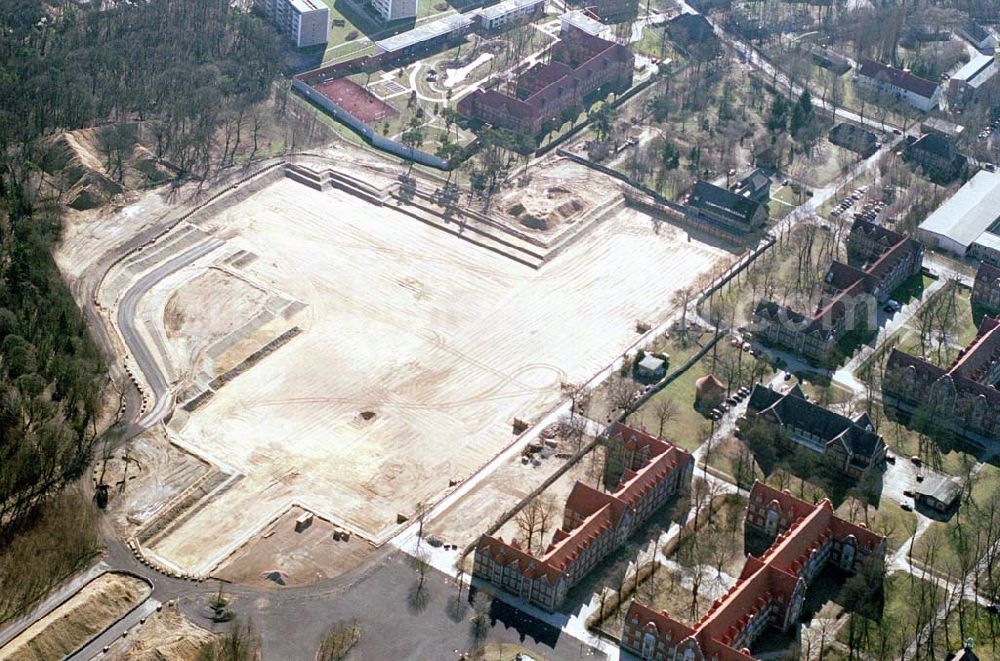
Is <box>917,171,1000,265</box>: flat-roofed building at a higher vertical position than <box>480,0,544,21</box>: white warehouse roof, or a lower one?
higher

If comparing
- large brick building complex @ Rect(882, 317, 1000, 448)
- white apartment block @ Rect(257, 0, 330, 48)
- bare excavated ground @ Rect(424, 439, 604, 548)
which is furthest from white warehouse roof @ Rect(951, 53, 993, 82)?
bare excavated ground @ Rect(424, 439, 604, 548)

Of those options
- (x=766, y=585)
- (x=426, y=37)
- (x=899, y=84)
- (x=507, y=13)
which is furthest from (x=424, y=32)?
(x=766, y=585)

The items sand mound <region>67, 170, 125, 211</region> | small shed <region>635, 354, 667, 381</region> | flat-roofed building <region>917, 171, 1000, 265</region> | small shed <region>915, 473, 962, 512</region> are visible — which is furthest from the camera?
flat-roofed building <region>917, 171, 1000, 265</region>

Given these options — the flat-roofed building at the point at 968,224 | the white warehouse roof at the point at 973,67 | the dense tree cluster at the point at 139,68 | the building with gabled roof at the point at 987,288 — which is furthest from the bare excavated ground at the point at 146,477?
the white warehouse roof at the point at 973,67

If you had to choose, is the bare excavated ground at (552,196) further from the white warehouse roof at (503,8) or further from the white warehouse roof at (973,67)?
the white warehouse roof at (973,67)

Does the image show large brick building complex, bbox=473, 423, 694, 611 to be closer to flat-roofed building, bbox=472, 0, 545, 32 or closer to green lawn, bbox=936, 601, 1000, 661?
green lawn, bbox=936, 601, 1000, 661

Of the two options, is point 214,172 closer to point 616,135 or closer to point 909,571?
point 616,135

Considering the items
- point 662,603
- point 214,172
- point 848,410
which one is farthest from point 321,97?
point 662,603

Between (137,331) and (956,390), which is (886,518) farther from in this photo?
(137,331)
